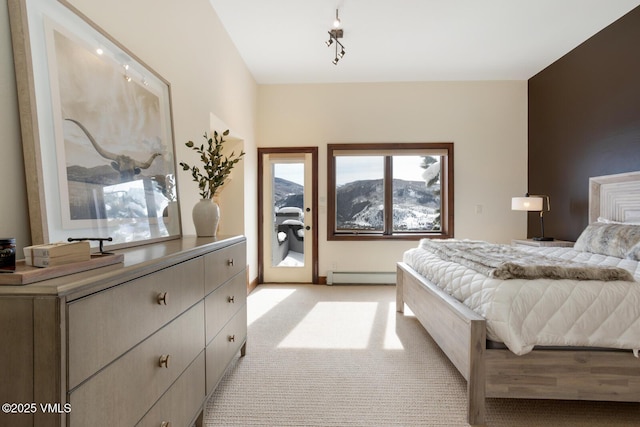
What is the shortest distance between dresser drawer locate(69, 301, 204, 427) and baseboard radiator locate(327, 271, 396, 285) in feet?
10.4

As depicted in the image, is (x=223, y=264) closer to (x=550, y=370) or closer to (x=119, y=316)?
(x=119, y=316)

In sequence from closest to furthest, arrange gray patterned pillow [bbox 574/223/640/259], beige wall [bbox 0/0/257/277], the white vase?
beige wall [bbox 0/0/257/277] → the white vase → gray patterned pillow [bbox 574/223/640/259]

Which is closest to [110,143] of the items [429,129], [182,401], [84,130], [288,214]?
[84,130]

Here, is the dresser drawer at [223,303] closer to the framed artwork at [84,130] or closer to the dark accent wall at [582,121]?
the framed artwork at [84,130]

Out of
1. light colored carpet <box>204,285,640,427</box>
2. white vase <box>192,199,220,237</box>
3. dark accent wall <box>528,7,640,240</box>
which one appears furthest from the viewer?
dark accent wall <box>528,7,640,240</box>

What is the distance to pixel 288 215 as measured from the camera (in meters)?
4.60

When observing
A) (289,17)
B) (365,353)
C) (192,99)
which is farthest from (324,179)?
(365,353)

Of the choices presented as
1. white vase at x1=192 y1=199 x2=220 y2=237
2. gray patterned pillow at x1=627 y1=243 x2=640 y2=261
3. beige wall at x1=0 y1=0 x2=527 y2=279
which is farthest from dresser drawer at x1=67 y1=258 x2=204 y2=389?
gray patterned pillow at x1=627 y1=243 x2=640 y2=261

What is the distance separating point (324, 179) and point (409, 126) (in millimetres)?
1446

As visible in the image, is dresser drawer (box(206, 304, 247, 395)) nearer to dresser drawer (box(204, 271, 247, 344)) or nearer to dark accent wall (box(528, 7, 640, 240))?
dresser drawer (box(204, 271, 247, 344))

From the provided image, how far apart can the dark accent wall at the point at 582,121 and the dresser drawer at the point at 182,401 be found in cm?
402

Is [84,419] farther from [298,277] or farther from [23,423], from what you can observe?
[298,277]

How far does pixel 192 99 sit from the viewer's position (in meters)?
2.39

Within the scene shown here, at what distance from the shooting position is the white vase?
6.36 feet
